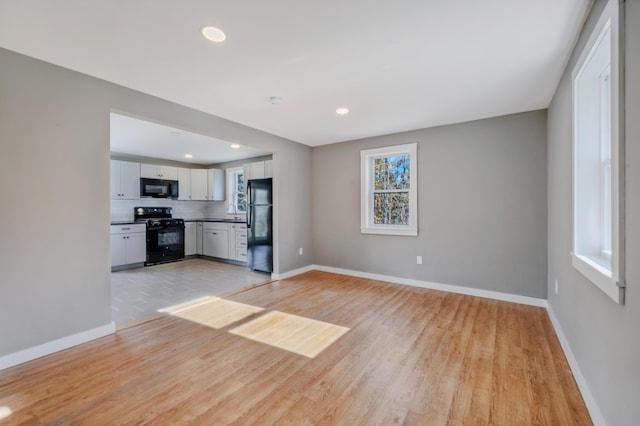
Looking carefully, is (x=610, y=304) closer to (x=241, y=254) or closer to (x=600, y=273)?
(x=600, y=273)

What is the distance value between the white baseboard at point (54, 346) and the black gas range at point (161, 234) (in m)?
3.46

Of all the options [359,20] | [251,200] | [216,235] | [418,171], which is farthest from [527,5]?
[216,235]

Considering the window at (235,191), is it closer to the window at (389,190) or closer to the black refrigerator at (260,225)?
the black refrigerator at (260,225)

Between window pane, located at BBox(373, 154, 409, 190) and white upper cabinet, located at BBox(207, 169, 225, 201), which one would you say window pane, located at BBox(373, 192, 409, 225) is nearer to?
window pane, located at BBox(373, 154, 409, 190)

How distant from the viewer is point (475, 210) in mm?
3809

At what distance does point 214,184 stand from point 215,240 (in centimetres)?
144

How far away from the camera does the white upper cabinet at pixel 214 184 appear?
6.89 metres

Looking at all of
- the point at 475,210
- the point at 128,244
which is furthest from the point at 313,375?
the point at 128,244

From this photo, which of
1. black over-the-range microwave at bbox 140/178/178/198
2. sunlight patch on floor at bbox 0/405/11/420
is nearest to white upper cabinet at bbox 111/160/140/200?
black over-the-range microwave at bbox 140/178/178/198

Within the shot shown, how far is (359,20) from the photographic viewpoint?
1791 millimetres

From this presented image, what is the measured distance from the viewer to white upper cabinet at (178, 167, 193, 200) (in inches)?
261

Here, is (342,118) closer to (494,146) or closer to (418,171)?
(418,171)

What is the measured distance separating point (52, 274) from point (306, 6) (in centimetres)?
285

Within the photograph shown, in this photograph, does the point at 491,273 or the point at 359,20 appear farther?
the point at 491,273
